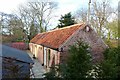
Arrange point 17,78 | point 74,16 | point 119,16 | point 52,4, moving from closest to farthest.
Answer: point 17,78
point 119,16
point 74,16
point 52,4

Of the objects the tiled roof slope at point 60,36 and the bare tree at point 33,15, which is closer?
the tiled roof slope at point 60,36

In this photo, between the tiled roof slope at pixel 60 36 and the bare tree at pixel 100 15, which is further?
the bare tree at pixel 100 15

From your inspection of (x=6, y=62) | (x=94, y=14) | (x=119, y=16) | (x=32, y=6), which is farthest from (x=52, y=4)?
(x=6, y=62)

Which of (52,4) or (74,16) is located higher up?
(52,4)

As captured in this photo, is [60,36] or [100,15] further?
[100,15]

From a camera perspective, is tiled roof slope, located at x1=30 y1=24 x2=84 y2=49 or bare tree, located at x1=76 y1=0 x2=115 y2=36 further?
bare tree, located at x1=76 y1=0 x2=115 y2=36

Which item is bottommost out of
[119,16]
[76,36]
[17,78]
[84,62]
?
[17,78]

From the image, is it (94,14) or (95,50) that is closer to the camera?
(95,50)

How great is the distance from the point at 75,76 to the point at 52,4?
3240 cm

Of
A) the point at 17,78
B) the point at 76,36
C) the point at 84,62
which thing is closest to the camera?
the point at 17,78

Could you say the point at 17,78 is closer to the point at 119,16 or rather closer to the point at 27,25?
the point at 119,16

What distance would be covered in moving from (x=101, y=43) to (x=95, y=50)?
886mm

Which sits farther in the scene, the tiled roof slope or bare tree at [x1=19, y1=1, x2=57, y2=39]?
bare tree at [x1=19, y1=1, x2=57, y2=39]

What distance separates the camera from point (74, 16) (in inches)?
1457
